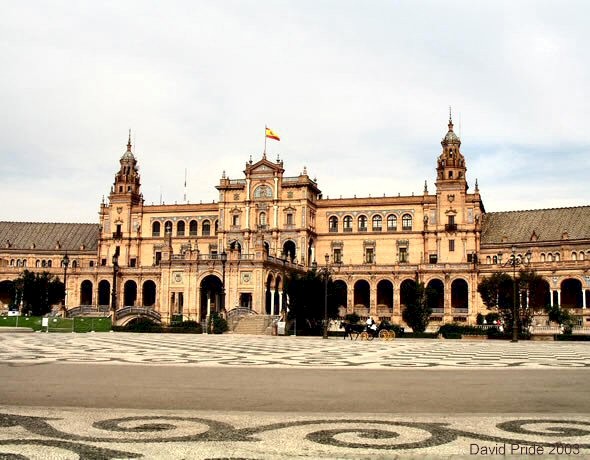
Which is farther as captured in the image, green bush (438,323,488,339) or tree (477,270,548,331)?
tree (477,270,548,331)

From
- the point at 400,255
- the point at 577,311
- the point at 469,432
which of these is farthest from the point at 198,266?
the point at 469,432

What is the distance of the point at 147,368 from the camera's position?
867 inches

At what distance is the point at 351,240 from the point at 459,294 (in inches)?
679

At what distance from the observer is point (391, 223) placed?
336 feet

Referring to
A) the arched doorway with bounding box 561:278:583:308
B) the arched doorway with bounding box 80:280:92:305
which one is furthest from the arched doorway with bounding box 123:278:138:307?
the arched doorway with bounding box 561:278:583:308

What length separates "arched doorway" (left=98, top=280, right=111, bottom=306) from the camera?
106 meters

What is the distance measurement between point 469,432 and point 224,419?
155 inches

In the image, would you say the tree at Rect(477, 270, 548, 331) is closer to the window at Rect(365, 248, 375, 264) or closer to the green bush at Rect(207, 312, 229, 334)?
the green bush at Rect(207, 312, 229, 334)

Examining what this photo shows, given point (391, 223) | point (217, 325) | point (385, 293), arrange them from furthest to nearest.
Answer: point (391, 223) → point (385, 293) → point (217, 325)

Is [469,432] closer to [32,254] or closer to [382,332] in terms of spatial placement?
[382,332]

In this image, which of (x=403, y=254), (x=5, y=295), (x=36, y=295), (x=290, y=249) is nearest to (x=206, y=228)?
(x=290, y=249)

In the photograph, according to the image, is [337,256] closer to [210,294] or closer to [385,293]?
[385,293]

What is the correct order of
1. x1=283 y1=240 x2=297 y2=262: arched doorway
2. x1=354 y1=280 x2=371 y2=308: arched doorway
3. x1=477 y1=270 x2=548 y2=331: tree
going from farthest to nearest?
x1=354 y1=280 x2=371 y2=308: arched doorway → x1=283 y1=240 x2=297 y2=262: arched doorway → x1=477 y1=270 x2=548 y2=331: tree

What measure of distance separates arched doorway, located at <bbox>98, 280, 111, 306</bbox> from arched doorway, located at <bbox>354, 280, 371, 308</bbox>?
121ft
